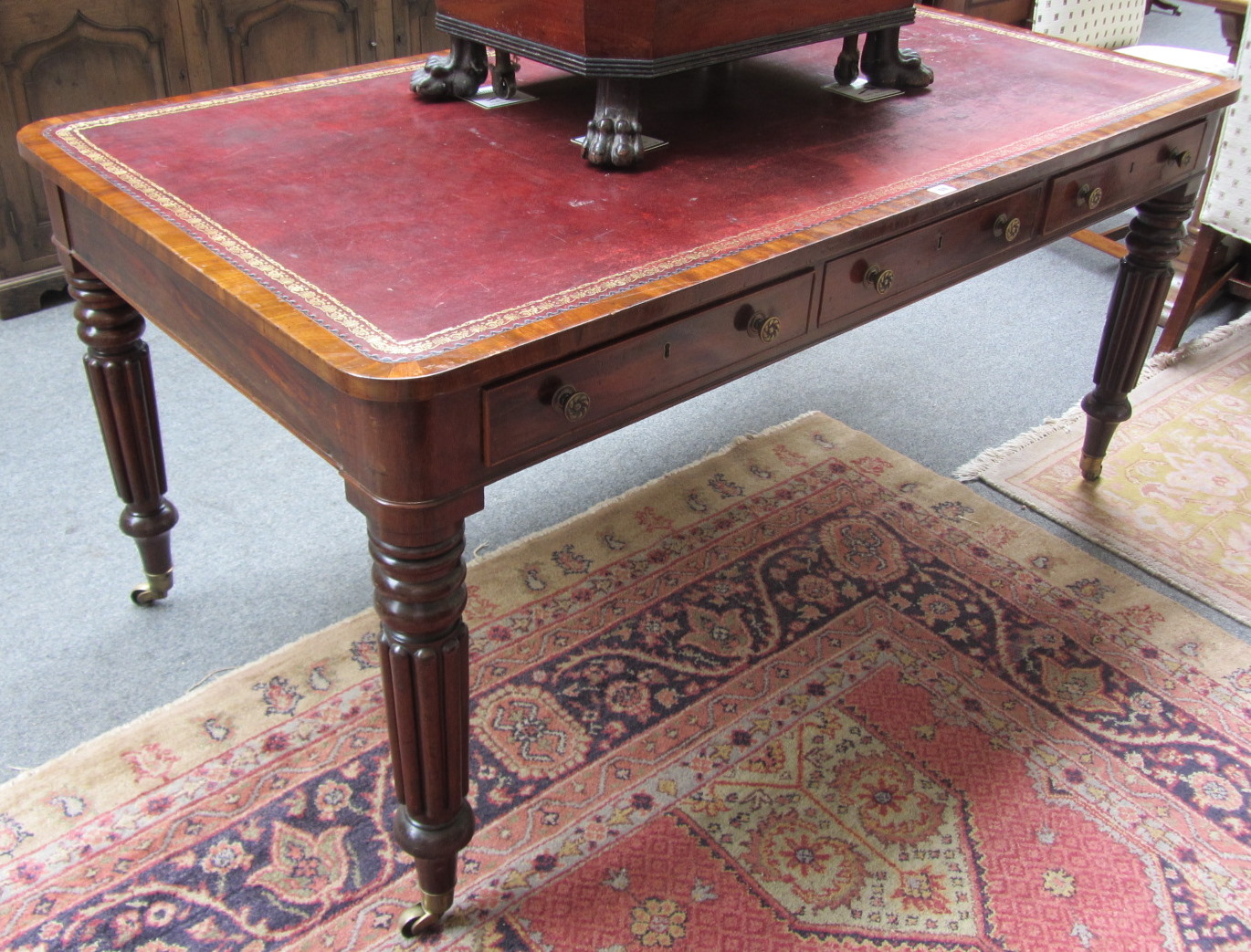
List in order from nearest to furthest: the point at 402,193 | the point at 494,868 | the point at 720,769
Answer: the point at 402,193, the point at 494,868, the point at 720,769

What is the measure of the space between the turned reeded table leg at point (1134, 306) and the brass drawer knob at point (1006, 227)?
565 millimetres

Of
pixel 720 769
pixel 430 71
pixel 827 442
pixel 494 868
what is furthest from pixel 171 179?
pixel 827 442

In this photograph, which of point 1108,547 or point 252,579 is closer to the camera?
point 252,579

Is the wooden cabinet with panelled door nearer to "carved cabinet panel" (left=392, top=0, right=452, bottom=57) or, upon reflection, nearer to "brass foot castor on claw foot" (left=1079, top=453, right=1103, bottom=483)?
"carved cabinet panel" (left=392, top=0, right=452, bottom=57)

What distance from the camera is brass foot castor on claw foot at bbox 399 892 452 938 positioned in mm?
1608

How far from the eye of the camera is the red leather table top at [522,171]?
1.35 m

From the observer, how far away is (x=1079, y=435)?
2.90m

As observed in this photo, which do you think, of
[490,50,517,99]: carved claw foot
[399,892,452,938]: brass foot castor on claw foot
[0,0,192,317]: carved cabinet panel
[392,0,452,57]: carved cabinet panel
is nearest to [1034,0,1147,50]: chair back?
[392,0,452,57]: carved cabinet panel

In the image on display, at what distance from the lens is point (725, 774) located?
6.27ft

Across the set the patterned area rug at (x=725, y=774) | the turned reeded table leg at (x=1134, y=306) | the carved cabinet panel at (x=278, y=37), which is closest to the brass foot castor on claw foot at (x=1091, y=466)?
the turned reeded table leg at (x=1134, y=306)

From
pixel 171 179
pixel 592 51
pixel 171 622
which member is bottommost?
pixel 171 622

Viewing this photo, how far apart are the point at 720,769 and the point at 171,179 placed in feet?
4.02

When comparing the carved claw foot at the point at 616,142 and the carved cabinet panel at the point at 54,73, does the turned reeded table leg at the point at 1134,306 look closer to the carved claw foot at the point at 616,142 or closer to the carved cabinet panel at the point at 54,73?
the carved claw foot at the point at 616,142

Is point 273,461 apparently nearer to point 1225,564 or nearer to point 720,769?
point 720,769
